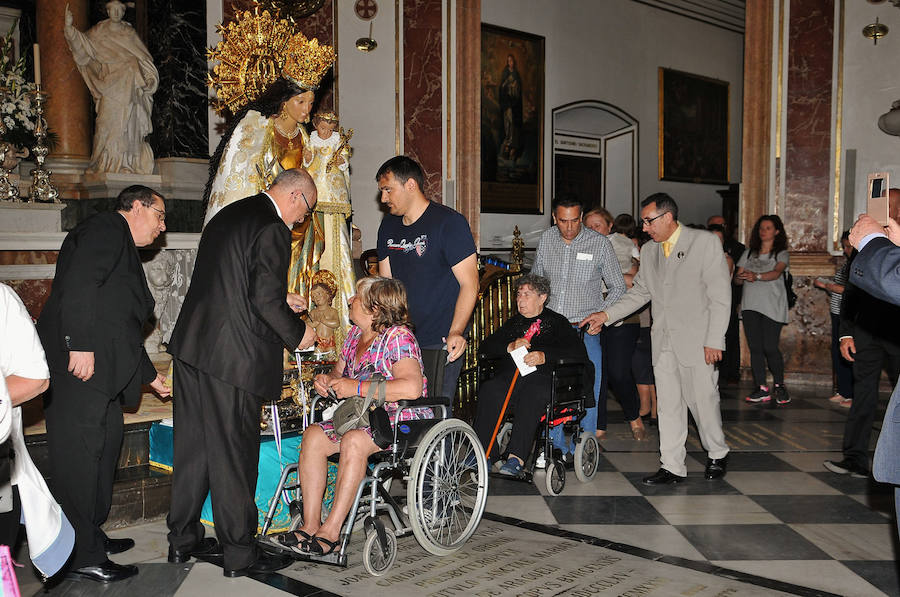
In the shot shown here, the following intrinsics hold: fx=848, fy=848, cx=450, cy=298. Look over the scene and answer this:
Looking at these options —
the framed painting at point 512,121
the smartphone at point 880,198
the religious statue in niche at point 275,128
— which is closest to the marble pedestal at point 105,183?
the religious statue in niche at point 275,128

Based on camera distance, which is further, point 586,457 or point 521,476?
point 586,457

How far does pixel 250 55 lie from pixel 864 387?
4028mm

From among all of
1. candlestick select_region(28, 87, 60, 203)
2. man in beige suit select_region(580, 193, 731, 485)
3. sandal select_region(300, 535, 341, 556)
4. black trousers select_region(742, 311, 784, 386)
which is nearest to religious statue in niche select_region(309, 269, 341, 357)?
sandal select_region(300, 535, 341, 556)

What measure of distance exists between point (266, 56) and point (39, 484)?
9.83 ft

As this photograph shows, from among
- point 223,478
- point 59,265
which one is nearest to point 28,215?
point 59,265

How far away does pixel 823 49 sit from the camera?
28.0 ft

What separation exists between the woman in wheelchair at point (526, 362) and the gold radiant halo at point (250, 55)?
6.24ft

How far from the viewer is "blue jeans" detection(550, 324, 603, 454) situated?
5.16 m

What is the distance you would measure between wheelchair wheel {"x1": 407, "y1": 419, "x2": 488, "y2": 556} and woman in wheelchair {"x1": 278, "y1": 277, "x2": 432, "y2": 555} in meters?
0.18

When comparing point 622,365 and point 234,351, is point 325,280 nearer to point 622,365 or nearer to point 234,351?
point 234,351

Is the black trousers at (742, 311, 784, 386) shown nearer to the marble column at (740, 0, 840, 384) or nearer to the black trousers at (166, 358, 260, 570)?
the marble column at (740, 0, 840, 384)

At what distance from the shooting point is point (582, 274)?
5.48 m

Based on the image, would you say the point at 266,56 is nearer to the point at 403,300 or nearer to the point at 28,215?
the point at 403,300

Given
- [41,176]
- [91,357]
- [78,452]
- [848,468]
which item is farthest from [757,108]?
[78,452]
